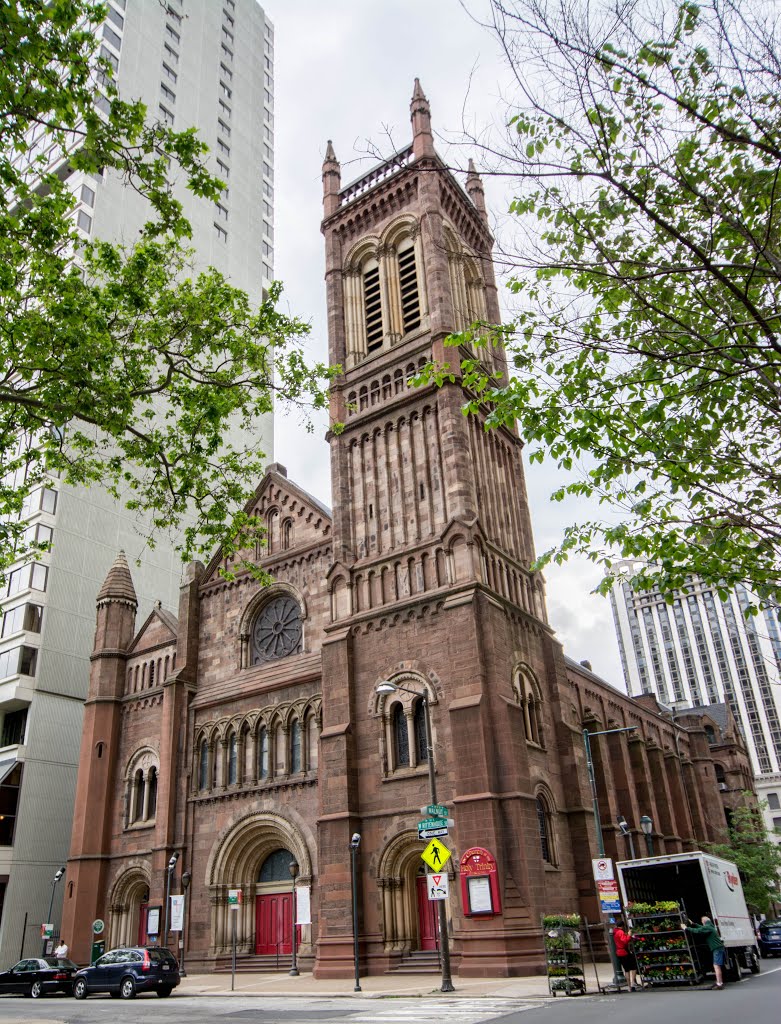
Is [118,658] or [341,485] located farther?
[118,658]

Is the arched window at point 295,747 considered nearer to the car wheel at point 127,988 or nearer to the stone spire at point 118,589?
the car wheel at point 127,988

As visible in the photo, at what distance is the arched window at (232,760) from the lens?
108ft

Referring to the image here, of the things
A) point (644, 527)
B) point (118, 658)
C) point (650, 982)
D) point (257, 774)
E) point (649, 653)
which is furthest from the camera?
point (649, 653)

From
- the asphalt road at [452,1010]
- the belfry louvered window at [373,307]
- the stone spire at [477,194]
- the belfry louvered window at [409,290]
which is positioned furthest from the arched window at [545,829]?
the stone spire at [477,194]

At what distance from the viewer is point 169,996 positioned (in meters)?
24.9

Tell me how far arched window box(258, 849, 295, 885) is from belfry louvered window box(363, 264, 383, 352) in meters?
20.7

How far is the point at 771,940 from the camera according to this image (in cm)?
3434

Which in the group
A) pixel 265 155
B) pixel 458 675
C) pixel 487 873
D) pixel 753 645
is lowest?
pixel 487 873

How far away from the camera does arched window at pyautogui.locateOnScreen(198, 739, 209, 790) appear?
110 feet

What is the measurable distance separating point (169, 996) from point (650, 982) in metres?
14.1

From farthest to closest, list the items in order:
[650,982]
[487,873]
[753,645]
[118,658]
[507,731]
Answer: [753,645] < [118,658] < [507,731] < [487,873] < [650,982]

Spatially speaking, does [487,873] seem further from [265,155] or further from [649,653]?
[649,653]

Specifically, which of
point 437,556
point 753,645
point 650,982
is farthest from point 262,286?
point 753,645

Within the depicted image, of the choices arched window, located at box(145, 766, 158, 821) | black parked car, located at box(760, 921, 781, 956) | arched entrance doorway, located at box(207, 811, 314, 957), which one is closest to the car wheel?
arched entrance doorway, located at box(207, 811, 314, 957)
